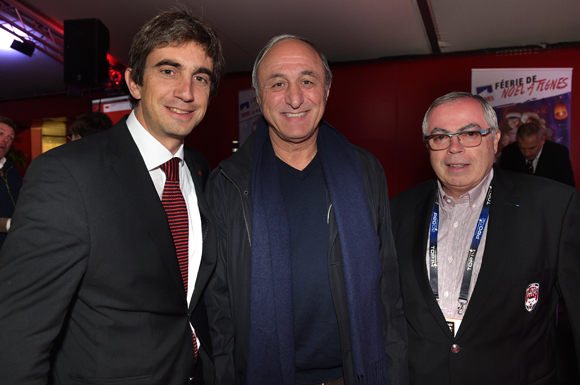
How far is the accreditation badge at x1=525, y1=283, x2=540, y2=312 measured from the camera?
5.19ft

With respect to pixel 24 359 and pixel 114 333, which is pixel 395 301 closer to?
pixel 114 333

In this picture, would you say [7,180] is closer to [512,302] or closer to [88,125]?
[88,125]

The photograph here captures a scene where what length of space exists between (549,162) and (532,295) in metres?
4.17

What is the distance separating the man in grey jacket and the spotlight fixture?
5.77 metres

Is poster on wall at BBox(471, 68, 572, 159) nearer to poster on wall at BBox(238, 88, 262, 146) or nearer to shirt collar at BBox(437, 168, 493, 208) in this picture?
poster on wall at BBox(238, 88, 262, 146)

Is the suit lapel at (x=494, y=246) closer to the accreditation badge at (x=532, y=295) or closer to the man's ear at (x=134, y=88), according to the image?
the accreditation badge at (x=532, y=295)

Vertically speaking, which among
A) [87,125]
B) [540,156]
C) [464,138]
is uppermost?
[87,125]

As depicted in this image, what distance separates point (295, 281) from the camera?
1639mm

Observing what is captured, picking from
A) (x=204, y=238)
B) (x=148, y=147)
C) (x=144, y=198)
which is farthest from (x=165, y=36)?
(x=204, y=238)

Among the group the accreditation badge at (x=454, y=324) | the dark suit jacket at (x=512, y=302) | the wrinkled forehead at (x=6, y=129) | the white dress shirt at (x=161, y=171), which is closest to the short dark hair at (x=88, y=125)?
the wrinkled forehead at (x=6, y=129)

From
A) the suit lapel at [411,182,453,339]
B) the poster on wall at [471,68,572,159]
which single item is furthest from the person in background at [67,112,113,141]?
the poster on wall at [471,68,572,159]

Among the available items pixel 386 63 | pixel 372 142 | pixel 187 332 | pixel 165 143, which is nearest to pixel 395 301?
pixel 187 332

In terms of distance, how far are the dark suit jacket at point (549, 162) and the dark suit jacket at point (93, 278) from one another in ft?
16.6

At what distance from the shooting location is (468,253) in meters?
1.66
